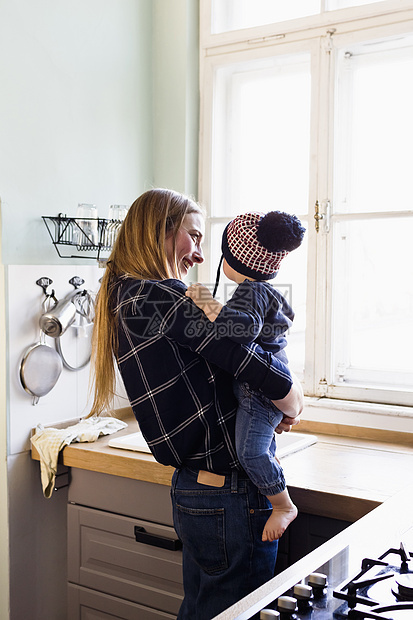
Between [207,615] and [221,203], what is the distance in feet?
5.25

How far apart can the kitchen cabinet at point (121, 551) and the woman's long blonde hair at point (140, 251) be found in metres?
0.51

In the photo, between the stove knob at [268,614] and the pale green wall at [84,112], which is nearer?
the stove knob at [268,614]

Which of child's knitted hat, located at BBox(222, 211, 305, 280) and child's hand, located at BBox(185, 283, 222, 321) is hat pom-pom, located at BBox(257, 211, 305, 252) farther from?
child's hand, located at BBox(185, 283, 222, 321)

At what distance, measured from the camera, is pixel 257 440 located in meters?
1.33

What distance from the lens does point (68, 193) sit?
209 cm

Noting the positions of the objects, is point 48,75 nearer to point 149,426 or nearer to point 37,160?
point 37,160

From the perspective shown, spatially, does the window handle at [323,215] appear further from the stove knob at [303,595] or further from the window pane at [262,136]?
the stove knob at [303,595]

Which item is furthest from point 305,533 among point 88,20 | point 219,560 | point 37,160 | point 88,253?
point 88,20

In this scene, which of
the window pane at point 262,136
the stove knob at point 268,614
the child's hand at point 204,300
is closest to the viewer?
the stove knob at point 268,614

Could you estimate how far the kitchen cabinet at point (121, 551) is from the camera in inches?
68.7

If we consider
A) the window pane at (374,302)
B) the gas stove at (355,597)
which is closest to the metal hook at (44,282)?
the window pane at (374,302)

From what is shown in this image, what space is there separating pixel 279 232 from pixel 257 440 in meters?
0.43

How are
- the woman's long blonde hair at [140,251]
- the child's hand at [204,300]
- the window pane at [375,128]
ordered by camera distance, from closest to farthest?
the child's hand at [204,300]
the woman's long blonde hair at [140,251]
the window pane at [375,128]

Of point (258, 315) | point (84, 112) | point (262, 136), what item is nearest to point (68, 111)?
point (84, 112)
